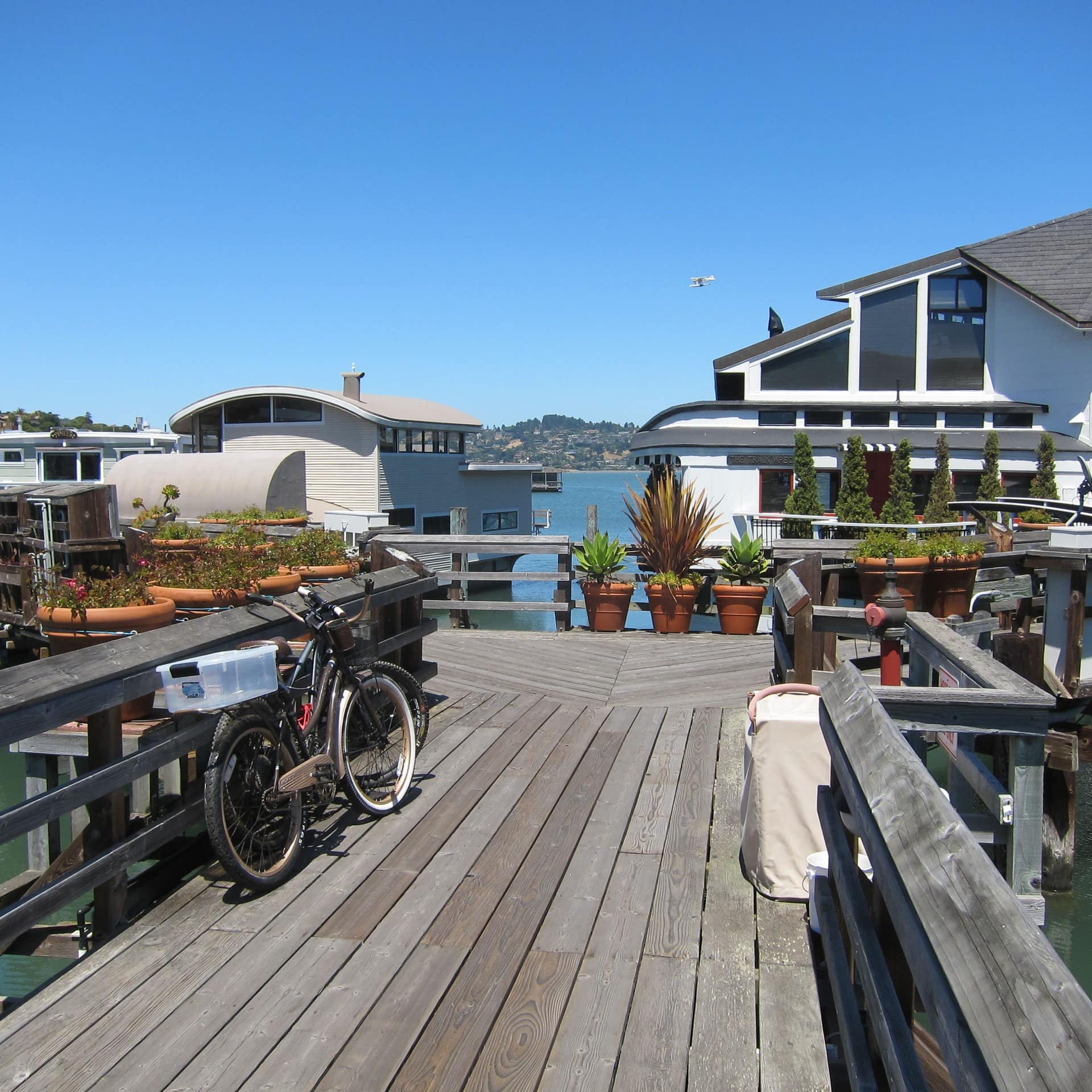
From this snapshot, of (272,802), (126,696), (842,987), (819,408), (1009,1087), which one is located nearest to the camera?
(1009,1087)

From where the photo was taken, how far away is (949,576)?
912 centimetres

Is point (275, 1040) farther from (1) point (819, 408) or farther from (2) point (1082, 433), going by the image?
(2) point (1082, 433)

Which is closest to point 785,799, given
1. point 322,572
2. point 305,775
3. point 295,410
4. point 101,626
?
point 305,775

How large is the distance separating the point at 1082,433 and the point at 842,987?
2286cm

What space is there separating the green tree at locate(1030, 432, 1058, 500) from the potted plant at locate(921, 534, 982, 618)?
11928 mm

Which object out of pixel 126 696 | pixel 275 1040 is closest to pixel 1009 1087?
pixel 275 1040

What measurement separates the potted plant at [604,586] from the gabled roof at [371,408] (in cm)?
2063

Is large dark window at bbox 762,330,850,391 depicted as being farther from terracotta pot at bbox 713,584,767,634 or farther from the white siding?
the white siding

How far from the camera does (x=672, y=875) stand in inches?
151

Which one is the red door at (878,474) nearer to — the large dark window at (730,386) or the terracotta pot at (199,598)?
the large dark window at (730,386)

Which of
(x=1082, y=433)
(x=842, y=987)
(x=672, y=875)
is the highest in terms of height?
(x=1082, y=433)

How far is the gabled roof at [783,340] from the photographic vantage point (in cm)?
2202

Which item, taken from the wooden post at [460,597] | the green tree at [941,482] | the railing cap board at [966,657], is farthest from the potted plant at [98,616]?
the green tree at [941,482]

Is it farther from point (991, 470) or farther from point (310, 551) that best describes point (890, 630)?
point (991, 470)
